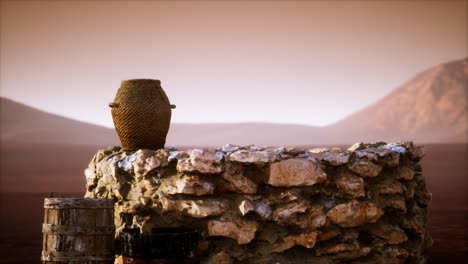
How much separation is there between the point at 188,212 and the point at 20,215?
32.4 ft

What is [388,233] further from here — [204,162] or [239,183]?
[204,162]

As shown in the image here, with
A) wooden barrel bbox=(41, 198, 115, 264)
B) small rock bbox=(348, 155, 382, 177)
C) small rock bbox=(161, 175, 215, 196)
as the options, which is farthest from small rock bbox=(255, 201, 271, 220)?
wooden barrel bbox=(41, 198, 115, 264)

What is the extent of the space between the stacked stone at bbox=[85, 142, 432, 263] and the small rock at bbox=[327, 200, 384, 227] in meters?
0.01

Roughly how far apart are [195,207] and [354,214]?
5.58ft

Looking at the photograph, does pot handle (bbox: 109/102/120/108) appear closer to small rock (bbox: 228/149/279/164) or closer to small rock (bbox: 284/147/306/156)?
small rock (bbox: 228/149/279/164)

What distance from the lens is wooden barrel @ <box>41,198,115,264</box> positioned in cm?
574

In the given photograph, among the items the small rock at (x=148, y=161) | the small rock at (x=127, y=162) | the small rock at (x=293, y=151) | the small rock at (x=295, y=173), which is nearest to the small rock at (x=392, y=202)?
the small rock at (x=295, y=173)

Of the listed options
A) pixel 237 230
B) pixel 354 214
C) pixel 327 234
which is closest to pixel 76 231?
pixel 237 230

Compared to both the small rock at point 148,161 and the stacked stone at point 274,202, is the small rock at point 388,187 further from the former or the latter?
the small rock at point 148,161

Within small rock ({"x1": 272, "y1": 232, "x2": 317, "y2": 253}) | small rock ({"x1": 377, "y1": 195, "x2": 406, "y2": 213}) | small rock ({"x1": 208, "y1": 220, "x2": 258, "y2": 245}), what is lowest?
small rock ({"x1": 272, "y1": 232, "x2": 317, "y2": 253})

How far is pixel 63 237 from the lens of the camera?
226 inches

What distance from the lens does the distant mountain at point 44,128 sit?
193 ft

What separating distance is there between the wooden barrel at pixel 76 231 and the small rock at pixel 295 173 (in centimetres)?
179

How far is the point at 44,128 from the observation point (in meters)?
62.4
